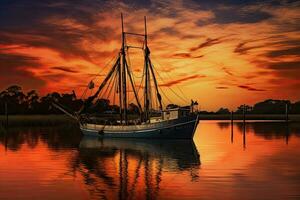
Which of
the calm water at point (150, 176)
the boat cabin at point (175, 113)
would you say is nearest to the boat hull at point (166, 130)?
the boat cabin at point (175, 113)

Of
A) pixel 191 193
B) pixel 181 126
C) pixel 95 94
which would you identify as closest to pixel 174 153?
pixel 181 126

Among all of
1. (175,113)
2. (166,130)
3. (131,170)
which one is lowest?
(131,170)

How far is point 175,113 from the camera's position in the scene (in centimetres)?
7481

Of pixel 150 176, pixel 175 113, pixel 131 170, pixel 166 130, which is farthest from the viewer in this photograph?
pixel 166 130

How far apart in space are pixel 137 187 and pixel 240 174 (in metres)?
9.98

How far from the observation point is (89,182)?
31.4 m

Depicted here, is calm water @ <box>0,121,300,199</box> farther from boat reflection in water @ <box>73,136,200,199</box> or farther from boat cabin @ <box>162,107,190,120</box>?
boat cabin @ <box>162,107,190,120</box>

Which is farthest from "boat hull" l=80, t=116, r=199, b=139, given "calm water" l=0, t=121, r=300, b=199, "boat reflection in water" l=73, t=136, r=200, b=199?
"calm water" l=0, t=121, r=300, b=199

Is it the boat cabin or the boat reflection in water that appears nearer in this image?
the boat reflection in water

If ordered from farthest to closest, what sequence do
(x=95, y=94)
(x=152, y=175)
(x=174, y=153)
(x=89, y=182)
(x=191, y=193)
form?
(x=95, y=94) < (x=174, y=153) < (x=152, y=175) < (x=89, y=182) < (x=191, y=193)

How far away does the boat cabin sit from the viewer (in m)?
74.7

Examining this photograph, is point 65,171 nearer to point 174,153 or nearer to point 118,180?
point 118,180

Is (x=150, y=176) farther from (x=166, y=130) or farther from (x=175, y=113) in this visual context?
(x=166, y=130)

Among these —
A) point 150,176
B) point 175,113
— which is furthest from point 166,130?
point 150,176
